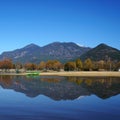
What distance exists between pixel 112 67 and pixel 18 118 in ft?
586

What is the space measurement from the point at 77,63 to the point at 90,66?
26.7 ft

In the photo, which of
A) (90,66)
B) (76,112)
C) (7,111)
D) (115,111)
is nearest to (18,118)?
(7,111)

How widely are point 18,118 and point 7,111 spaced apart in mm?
3320

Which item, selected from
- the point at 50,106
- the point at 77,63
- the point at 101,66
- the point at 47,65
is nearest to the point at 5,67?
the point at 47,65

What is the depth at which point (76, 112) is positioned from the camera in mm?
24391

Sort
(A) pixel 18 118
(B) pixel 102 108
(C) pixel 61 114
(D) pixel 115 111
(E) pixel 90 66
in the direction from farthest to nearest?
(E) pixel 90 66 < (B) pixel 102 108 < (D) pixel 115 111 < (C) pixel 61 114 < (A) pixel 18 118

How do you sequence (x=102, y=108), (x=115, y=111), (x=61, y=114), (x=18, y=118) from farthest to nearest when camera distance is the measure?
(x=102, y=108)
(x=115, y=111)
(x=61, y=114)
(x=18, y=118)

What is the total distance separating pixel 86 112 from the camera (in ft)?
79.9

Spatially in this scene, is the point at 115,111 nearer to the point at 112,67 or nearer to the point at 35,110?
the point at 35,110

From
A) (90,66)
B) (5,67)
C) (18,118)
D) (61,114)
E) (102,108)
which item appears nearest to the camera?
(18,118)

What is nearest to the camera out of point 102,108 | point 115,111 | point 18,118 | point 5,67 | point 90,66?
point 18,118

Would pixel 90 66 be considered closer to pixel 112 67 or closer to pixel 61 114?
pixel 112 67

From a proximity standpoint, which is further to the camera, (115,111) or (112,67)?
(112,67)

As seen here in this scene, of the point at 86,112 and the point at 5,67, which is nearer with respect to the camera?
the point at 86,112
